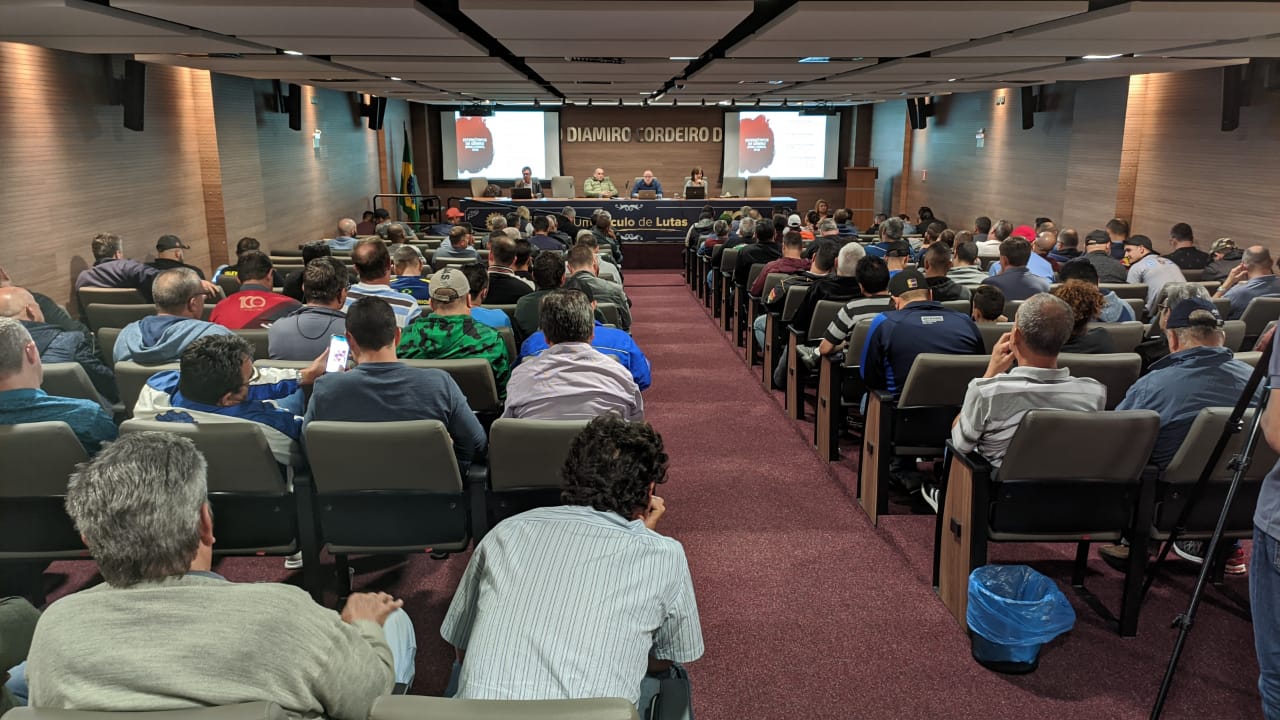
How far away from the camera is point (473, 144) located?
18.8 meters

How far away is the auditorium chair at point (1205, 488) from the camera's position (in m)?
3.05

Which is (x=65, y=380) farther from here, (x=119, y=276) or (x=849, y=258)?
(x=849, y=258)

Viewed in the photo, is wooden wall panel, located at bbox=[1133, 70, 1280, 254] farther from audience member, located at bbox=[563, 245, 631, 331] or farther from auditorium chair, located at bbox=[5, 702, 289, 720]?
auditorium chair, located at bbox=[5, 702, 289, 720]

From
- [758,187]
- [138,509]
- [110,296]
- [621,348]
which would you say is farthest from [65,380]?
[758,187]

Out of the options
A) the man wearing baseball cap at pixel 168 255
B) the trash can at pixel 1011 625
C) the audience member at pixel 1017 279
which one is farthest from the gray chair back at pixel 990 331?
the man wearing baseball cap at pixel 168 255

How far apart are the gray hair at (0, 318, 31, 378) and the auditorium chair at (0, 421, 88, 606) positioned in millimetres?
241

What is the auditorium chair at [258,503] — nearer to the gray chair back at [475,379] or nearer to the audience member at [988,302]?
the gray chair back at [475,379]

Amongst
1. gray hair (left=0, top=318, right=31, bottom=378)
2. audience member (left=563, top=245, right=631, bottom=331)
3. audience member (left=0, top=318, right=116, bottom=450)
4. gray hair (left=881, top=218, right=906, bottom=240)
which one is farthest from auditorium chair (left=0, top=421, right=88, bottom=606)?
gray hair (left=881, top=218, right=906, bottom=240)

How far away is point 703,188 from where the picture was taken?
1544 cm

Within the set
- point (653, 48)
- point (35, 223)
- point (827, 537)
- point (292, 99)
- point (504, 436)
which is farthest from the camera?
point (292, 99)

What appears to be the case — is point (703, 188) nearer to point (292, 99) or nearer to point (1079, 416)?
point (292, 99)

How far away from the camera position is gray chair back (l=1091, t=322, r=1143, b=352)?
4684 mm

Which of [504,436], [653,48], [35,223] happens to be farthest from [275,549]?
[35,223]

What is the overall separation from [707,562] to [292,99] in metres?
10.5
